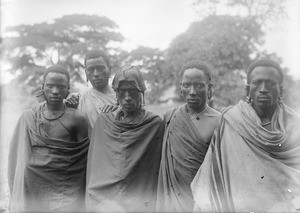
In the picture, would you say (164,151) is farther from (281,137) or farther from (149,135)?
(281,137)

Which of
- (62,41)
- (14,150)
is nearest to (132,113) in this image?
(14,150)

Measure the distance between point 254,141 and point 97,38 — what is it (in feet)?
41.5

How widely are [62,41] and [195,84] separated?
12954 millimetres

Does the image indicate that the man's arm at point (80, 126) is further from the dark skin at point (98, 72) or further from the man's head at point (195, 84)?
the man's head at point (195, 84)

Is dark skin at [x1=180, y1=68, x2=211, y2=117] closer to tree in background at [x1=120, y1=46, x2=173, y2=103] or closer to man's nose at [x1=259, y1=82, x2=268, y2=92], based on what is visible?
man's nose at [x1=259, y1=82, x2=268, y2=92]

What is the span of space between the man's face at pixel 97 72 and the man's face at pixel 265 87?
194cm

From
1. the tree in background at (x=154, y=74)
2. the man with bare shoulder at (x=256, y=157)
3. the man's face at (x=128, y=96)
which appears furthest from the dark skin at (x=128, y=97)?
the tree in background at (x=154, y=74)

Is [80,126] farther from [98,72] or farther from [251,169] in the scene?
[251,169]

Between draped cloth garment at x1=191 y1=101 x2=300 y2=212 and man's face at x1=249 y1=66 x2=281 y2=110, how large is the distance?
0.44 feet

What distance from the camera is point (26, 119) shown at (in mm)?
4582

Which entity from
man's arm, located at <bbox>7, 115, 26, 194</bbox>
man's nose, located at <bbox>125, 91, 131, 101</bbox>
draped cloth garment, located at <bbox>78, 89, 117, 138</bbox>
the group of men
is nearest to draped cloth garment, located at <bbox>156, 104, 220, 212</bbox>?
the group of men

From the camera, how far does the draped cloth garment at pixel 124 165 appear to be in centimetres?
404

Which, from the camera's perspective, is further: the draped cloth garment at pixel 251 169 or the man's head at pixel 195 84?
the man's head at pixel 195 84

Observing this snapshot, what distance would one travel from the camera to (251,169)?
144 inches
